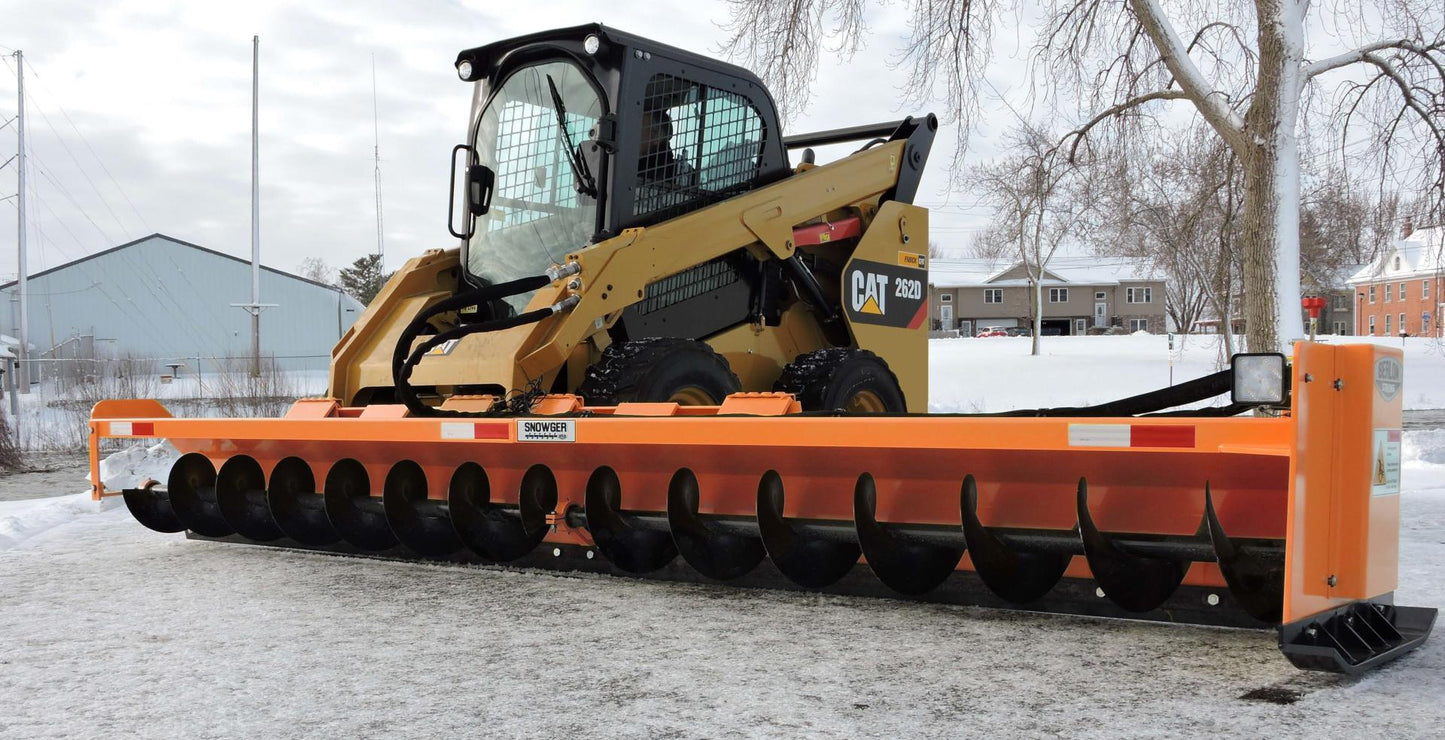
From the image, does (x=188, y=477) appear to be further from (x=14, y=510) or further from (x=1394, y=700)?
(x=1394, y=700)

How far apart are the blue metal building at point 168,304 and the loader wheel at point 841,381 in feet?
120

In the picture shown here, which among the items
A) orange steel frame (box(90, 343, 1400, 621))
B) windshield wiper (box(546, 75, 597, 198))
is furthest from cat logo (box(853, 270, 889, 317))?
orange steel frame (box(90, 343, 1400, 621))

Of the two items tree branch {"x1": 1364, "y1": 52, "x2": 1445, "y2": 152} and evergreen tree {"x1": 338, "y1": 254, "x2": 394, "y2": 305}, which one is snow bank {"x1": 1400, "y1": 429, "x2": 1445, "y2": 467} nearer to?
tree branch {"x1": 1364, "y1": 52, "x2": 1445, "y2": 152}

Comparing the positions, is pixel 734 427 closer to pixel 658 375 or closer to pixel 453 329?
pixel 658 375

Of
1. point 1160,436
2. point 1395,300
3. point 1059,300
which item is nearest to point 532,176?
point 1160,436

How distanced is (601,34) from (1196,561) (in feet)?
12.4

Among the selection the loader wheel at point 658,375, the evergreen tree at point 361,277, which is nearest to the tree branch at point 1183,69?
the loader wheel at point 658,375

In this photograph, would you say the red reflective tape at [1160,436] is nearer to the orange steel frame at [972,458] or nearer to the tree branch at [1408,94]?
the orange steel frame at [972,458]

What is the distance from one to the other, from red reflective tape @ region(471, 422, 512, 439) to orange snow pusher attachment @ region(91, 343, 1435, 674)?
0.01 metres

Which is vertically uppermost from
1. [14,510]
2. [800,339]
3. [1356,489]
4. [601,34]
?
[601,34]

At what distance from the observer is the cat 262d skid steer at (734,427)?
3.64 m

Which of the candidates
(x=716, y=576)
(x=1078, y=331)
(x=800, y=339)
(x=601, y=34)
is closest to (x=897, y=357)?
(x=800, y=339)

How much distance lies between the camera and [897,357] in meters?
7.82

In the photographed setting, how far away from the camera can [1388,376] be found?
144 inches
